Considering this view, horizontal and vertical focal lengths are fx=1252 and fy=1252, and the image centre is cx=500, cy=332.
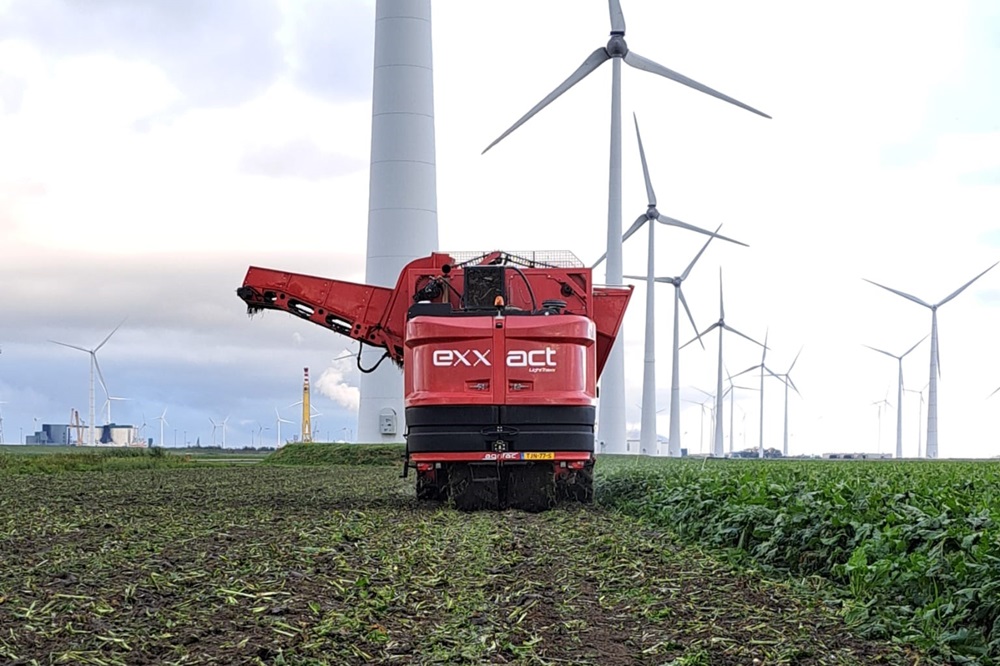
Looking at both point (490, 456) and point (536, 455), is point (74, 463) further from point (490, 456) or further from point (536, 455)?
point (536, 455)

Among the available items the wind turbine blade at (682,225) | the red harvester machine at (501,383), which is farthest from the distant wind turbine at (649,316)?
the red harvester machine at (501,383)

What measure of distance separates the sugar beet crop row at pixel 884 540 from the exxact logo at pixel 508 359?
311 centimetres

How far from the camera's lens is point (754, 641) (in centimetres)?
957

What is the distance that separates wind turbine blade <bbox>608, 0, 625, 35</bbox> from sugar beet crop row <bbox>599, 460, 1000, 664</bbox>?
3738 cm

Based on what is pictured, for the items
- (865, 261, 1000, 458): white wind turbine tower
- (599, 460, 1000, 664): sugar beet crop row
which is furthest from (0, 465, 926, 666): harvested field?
(865, 261, 1000, 458): white wind turbine tower

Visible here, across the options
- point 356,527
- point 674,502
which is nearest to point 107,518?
point 356,527

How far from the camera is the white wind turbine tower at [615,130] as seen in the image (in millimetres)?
51812

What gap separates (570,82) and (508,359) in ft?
111

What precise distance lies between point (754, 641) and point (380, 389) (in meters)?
43.4

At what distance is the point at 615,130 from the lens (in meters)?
52.0

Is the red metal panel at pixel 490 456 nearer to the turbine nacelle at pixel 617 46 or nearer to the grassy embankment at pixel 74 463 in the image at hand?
the grassy embankment at pixel 74 463

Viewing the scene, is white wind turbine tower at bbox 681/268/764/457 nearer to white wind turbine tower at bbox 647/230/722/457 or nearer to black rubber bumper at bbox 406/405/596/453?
white wind turbine tower at bbox 647/230/722/457

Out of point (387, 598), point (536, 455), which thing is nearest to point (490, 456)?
point (536, 455)

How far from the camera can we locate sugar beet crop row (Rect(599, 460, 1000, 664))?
32.2 ft
